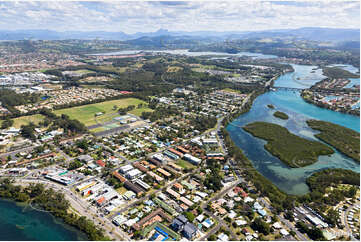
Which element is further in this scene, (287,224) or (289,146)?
(289,146)

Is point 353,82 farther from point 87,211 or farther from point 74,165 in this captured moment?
point 87,211

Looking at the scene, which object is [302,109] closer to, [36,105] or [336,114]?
[336,114]

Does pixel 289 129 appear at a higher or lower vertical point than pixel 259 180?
lower

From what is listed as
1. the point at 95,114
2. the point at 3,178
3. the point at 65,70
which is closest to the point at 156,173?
the point at 3,178

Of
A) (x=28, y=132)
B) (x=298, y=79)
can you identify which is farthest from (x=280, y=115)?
(x=298, y=79)

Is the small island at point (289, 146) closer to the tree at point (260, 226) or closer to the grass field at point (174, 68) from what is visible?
Result: the tree at point (260, 226)

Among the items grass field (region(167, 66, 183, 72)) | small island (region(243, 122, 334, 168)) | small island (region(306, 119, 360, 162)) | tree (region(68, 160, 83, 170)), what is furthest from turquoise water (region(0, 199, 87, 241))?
grass field (region(167, 66, 183, 72))
